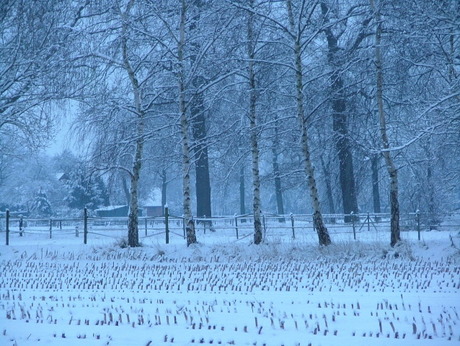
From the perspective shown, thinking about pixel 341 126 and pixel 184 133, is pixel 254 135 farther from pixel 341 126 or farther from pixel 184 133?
pixel 341 126

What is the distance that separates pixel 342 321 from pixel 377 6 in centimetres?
1140

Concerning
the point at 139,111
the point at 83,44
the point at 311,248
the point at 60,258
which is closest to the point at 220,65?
the point at 139,111

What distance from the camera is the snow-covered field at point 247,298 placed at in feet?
18.7

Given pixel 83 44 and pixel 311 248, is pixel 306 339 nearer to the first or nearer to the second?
pixel 311 248

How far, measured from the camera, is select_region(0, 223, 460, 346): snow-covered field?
5.71m

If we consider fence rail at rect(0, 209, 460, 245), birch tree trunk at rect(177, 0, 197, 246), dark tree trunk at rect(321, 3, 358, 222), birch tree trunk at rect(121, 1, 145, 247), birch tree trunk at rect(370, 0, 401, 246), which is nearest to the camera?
birch tree trunk at rect(370, 0, 401, 246)

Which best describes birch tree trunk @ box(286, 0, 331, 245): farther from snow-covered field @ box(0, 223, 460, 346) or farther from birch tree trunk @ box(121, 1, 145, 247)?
birch tree trunk @ box(121, 1, 145, 247)

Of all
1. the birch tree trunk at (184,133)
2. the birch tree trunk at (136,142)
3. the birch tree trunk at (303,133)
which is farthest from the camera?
the birch tree trunk at (136,142)

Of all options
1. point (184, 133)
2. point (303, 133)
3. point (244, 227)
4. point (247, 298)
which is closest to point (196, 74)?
point (184, 133)

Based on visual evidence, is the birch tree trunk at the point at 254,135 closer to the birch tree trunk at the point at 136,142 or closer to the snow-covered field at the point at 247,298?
the snow-covered field at the point at 247,298

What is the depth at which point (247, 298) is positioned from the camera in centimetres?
808

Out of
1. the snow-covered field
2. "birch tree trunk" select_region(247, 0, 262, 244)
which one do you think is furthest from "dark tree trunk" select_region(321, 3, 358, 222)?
the snow-covered field

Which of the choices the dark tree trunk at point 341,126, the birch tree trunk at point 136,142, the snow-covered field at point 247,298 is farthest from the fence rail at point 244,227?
the snow-covered field at point 247,298

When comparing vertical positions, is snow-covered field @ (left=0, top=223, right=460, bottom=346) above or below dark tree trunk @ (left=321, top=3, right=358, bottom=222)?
below
